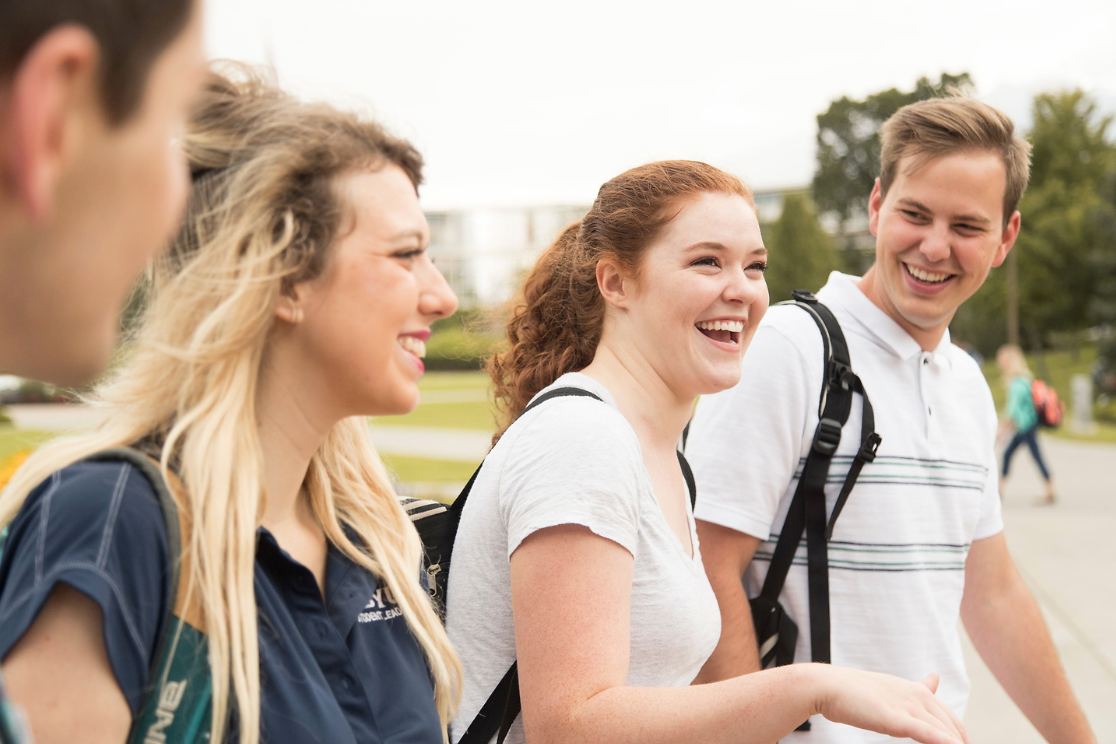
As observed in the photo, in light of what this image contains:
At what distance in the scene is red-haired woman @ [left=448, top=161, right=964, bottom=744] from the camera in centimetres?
158

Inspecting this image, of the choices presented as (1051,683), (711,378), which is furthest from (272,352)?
(1051,683)

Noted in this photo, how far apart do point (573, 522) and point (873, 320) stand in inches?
58.0

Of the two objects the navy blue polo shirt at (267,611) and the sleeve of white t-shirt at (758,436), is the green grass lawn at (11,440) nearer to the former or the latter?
the sleeve of white t-shirt at (758,436)

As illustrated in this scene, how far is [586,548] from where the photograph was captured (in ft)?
5.47

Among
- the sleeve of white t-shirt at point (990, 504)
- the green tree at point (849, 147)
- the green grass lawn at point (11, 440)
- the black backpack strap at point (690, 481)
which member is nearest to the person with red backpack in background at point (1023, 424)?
the green tree at point (849, 147)

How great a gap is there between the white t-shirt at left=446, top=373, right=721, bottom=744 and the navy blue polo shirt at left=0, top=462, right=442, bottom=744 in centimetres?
27

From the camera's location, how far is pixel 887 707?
148 cm

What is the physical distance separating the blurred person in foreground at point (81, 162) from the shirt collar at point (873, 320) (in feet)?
7.59

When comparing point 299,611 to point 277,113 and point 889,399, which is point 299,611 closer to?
point 277,113

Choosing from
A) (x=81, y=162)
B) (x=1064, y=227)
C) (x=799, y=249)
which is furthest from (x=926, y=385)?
(x=799, y=249)

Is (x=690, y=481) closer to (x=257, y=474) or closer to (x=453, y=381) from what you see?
(x=257, y=474)

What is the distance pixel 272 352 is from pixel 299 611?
16.4 inches

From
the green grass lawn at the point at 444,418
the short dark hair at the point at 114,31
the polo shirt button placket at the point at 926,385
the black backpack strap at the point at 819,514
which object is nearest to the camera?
the short dark hair at the point at 114,31

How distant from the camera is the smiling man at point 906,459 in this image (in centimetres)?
248
